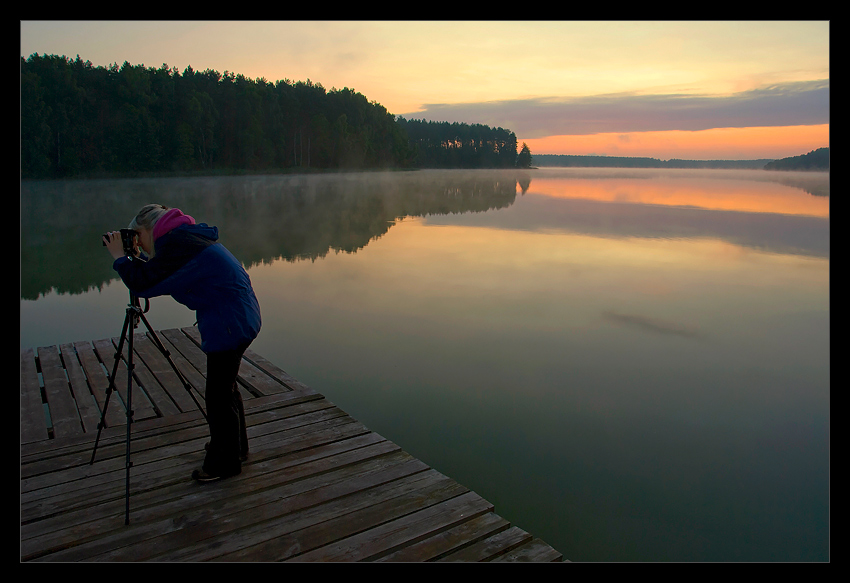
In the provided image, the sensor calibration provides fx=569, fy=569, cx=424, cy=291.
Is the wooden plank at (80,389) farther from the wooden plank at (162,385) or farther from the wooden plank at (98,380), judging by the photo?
the wooden plank at (162,385)

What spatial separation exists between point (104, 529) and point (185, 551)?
0.52m

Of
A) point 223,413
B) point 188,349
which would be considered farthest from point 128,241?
point 188,349

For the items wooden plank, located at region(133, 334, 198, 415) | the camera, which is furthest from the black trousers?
wooden plank, located at region(133, 334, 198, 415)

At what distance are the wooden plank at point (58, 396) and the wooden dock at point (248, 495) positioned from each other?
18mm

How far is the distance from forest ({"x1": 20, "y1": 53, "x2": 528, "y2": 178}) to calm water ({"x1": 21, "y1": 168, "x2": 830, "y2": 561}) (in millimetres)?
43271

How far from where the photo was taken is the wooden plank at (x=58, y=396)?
426 cm

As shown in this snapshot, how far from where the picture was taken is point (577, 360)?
6770 millimetres

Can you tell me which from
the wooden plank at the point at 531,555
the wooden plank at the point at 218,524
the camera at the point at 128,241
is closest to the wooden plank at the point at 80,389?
the wooden plank at the point at 218,524

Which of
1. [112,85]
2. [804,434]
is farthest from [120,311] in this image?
[112,85]

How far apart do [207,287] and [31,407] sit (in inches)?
101

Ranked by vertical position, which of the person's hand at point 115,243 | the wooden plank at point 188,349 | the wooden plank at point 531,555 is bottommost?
the wooden plank at point 531,555

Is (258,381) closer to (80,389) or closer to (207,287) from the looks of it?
(80,389)

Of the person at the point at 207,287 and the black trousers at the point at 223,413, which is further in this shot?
the black trousers at the point at 223,413

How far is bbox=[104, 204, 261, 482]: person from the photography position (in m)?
3.14
